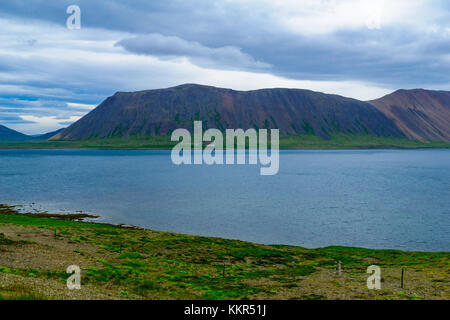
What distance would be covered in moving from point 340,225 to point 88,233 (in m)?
45.1

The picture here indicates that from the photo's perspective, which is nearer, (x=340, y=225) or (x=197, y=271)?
(x=197, y=271)

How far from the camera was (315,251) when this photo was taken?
1976 inches

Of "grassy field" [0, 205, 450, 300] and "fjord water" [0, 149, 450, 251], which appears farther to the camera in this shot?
"fjord water" [0, 149, 450, 251]

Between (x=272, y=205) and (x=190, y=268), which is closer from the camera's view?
(x=190, y=268)

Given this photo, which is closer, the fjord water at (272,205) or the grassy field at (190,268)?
the grassy field at (190,268)

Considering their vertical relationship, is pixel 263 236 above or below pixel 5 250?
below

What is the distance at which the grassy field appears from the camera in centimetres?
2627

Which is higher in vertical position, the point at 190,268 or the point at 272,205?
the point at 190,268

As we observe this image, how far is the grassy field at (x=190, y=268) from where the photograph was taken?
26.3 m

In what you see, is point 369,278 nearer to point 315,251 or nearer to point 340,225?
point 315,251

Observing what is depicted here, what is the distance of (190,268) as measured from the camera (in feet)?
122
